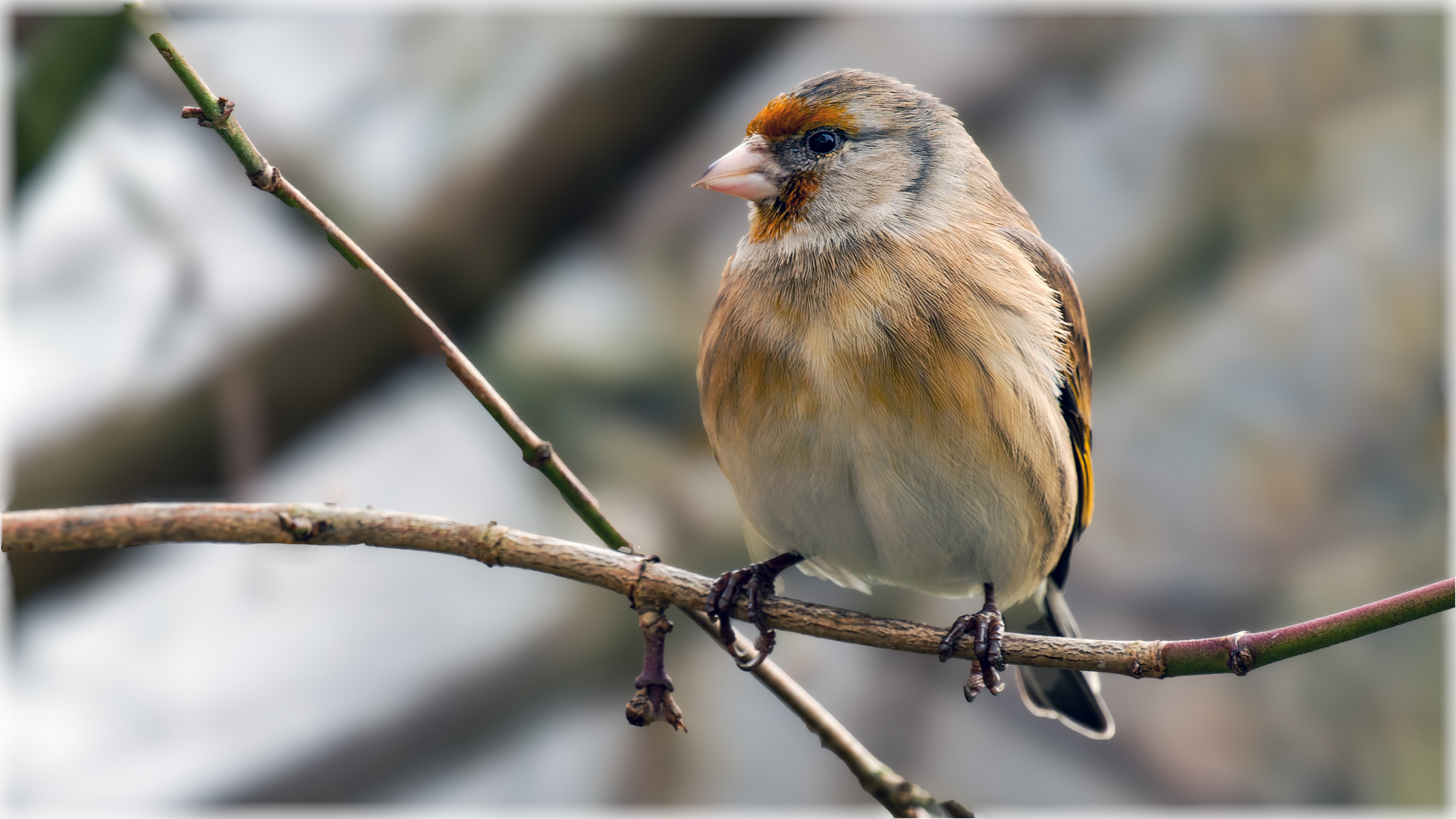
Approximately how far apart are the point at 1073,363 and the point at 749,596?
57 centimetres

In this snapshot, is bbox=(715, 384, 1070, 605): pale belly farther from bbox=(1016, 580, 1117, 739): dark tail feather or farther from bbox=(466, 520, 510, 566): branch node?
bbox=(466, 520, 510, 566): branch node

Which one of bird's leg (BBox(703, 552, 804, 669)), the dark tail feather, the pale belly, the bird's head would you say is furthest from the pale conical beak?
the dark tail feather

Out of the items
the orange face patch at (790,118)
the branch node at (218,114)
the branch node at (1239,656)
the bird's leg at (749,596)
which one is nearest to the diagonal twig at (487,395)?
the branch node at (218,114)

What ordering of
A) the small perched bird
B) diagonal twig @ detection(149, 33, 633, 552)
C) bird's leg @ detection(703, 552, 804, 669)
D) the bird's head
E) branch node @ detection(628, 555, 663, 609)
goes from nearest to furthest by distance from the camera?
diagonal twig @ detection(149, 33, 633, 552), branch node @ detection(628, 555, 663, 609), bird's leg @ detection(703, 552, 804, 669), the small perched bird, the bird's head

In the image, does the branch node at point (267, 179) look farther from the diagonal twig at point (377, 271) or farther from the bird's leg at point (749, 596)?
the bird's leg at point (749, 596)

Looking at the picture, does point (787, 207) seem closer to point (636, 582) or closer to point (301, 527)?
point (636, 582)

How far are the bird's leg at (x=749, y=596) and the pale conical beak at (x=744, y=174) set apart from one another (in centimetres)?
49

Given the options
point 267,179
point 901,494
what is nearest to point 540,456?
point 267,179

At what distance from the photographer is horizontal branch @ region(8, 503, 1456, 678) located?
2.71 ft

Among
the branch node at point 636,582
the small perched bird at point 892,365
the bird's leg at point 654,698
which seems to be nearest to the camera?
the bird's leg at point 654,698

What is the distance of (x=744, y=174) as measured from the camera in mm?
1427

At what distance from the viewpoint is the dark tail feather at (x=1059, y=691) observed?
5.42 ft

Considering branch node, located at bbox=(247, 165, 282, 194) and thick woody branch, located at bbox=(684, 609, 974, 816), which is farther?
thick woody branch, located at bbox=(684, 609, 974, 816)

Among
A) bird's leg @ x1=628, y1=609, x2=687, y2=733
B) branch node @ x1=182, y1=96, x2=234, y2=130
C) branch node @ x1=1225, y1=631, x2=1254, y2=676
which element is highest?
branch node @ x1=182, y1=96, x2=234, y2=130
